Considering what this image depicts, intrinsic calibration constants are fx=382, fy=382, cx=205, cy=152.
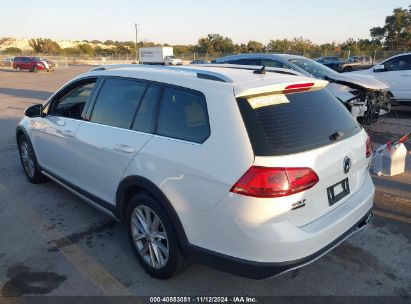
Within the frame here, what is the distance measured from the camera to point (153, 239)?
126 inches

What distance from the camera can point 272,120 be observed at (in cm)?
266

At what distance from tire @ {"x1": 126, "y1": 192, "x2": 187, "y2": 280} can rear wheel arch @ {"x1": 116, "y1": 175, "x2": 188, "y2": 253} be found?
0.07m

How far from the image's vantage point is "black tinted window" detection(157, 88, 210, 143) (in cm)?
278

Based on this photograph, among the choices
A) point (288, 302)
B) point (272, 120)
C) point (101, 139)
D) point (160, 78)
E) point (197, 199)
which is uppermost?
point (160, 78)

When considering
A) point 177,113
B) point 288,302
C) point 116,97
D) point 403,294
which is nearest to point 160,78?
point 177,113

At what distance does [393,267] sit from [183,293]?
6.03 ft

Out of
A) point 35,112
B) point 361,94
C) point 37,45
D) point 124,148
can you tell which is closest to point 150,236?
point 124,148

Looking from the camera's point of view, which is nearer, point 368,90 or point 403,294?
point 403,294

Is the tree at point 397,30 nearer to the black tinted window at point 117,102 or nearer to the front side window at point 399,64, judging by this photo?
the front side window at point 399,64

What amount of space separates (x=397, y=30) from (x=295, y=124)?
6480 cm

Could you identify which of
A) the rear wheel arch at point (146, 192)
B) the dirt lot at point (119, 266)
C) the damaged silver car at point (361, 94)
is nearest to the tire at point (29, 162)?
the dirt lot at point (119, 266)

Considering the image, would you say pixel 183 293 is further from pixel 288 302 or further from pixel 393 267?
pixel 393 267

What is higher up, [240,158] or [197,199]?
[240,158]

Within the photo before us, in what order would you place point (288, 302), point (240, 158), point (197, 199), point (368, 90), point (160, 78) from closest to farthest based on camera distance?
point (240, 158)
point (197, 199)
point (288, 302)
point (160, 78)
point (368, 90)
